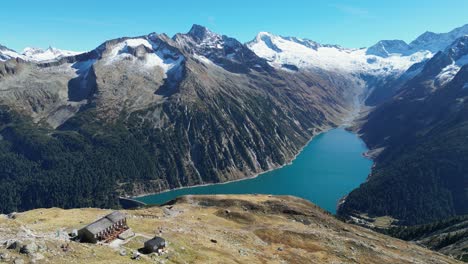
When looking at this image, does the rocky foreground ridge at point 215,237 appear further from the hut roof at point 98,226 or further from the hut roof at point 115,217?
the hut roof at point 115,217

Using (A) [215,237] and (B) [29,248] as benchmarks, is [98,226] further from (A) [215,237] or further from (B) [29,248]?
(A) [215,237]

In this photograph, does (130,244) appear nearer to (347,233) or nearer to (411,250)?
(347,233)

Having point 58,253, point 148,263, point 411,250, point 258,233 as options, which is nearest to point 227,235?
point 258,233

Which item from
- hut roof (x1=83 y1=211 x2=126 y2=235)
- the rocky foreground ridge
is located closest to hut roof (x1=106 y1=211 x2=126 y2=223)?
hut roof (x1=83 y1=211 x2=126 y2=235)

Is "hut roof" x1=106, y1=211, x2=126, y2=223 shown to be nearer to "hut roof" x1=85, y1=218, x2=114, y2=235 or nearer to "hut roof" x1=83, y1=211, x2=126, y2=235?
"hut roof" x1=83, y1=211, x2=126, y2=235

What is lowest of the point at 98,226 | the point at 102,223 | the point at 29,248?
the point at 98,226

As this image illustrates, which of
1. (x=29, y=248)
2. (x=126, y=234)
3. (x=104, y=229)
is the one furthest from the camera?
(x=126, y=234)

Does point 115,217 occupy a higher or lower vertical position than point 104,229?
higher

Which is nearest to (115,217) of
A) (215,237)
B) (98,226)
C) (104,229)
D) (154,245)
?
(104,229)

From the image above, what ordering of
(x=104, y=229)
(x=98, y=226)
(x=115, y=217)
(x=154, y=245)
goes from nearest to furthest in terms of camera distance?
(x=154, y=245)
(x=98, y=226)
(x=104, y=229)
(x=115, y=217)
